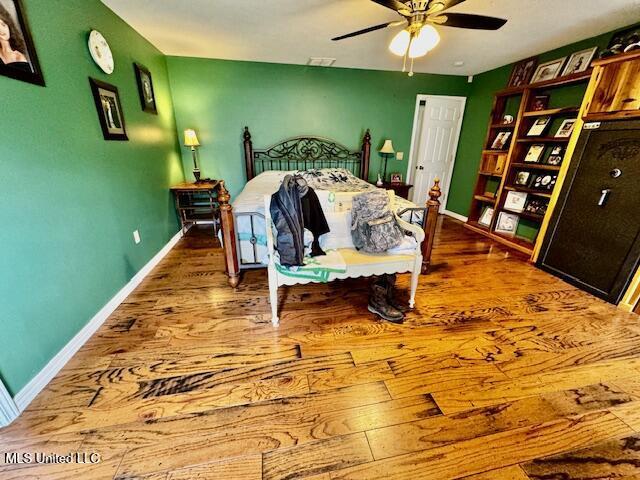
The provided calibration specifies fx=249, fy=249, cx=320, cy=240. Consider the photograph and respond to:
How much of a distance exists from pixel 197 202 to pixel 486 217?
15.3 feet

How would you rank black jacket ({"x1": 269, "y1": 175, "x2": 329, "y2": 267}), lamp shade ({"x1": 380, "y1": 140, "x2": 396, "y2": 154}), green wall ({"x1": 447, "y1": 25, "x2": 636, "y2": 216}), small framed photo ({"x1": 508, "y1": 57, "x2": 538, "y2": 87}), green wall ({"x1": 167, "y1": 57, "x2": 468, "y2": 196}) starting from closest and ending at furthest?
black jacket ({"x1": 269, "y1": 175, "x2": 329, "y2": 267}) → small framed photo ({"x1": 508, "y1": 57, "x2": 538, "y2": 87}) → green wall ({"x1": 167, "y1": 57, "x2": 468, "y2": 196}) → green wall ({"x1": 447, "y1": 25, "x2": 636, "y2": 216}) → lamp shade ({"x1": 380, "y1": 140, "x2": 396, "y2": 154})

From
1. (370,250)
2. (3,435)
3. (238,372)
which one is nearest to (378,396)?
(238,372)

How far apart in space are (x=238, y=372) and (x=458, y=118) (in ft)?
17.0

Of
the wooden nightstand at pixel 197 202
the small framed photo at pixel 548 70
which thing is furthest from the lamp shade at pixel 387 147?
the wooden nightstand at pixel 197 202

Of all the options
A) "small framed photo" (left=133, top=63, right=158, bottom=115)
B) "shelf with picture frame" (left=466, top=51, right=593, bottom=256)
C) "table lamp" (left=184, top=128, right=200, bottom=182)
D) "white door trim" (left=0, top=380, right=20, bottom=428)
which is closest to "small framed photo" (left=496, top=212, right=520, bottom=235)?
"shelf with picture frame" (left=466, top=51, right=593, bottom=256)

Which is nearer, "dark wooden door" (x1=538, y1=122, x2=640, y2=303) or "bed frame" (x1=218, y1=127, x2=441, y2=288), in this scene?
"dark wooden door" (x1=538, y1=122, x2=640, y2=303)

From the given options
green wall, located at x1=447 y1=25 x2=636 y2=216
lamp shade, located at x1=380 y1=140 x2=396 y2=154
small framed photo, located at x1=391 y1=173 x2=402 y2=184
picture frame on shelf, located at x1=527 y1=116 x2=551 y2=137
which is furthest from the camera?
small framed photo, located at x1=391 y1=173 x2=402 y2=184

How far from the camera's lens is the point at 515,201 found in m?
3.49

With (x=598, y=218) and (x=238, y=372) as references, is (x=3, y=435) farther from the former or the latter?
(x=598, y=218)

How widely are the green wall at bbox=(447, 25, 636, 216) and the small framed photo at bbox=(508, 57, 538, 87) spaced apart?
131 mm

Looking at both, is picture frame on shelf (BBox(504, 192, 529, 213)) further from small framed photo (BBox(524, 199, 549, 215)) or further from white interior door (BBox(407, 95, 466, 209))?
white interior door (BBox(407, 95, 466, 209))

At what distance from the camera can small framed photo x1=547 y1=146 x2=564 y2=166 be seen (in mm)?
2930

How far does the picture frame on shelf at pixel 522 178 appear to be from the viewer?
3.35m

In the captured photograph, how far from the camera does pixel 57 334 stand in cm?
153
